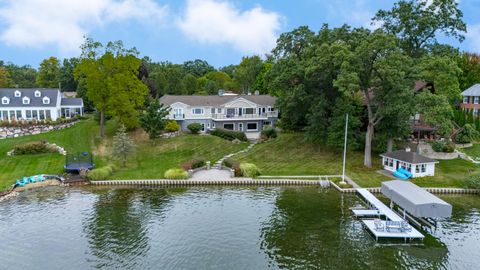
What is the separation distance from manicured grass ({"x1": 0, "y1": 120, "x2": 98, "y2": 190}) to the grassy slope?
20.6 m

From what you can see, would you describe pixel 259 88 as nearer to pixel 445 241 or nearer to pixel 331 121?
pixel 331 121

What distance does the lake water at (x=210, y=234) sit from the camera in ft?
68.0

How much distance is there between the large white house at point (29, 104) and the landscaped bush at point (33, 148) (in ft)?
46.2

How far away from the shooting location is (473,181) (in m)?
33.4

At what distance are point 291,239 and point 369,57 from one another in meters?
21.5

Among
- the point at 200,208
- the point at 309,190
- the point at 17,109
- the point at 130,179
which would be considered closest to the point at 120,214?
the point at 200,208

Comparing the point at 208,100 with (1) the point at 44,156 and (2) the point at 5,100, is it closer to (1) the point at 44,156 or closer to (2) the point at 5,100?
(1) the point at 44,156

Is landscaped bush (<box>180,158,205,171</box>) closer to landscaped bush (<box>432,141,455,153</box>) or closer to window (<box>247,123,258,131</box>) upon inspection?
window (<box>247,123,258,131</box>)

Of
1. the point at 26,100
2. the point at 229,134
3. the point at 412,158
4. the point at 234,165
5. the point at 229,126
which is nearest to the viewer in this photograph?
the point at 412,158

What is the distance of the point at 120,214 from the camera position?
91.1 ft

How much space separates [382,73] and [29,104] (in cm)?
5064

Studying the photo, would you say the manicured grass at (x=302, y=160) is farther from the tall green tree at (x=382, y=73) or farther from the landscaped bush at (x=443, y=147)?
the landscaped bush at (x=443, y=147)

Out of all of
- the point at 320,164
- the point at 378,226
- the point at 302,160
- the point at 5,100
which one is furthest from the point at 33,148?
the point at 378,226

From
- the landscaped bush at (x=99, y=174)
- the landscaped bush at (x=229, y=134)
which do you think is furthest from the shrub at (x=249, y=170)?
the landscaped bush at (x=229, y=134)
